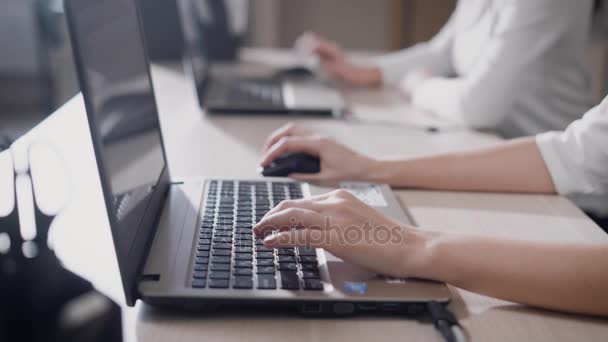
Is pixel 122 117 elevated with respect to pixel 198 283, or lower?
elevated

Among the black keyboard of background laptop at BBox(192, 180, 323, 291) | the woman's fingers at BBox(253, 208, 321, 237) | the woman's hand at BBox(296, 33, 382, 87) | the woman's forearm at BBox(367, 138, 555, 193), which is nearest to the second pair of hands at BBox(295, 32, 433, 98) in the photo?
the woman's hand at BBox(296, 33, 382, 87)

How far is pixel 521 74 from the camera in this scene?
4.15 ft

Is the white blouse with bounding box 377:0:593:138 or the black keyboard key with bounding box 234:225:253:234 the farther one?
the white blouse with bounding box 377:0:593:138

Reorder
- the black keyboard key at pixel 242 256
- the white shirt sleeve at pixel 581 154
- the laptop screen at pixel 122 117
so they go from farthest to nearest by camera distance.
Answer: the white shirt sleeve at pixel 581 154
the black keyboard key at pixel 242 256
the laptop screen at pixel 122 117

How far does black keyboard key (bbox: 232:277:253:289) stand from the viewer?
1.96 ft

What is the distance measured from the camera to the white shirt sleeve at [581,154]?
879 mm

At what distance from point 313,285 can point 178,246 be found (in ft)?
0.53

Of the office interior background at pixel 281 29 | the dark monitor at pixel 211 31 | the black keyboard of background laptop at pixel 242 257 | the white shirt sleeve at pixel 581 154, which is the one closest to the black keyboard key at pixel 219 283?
the black keyboard of background laptop at pixel 242 257

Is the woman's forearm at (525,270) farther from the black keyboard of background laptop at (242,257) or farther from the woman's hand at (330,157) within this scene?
the woman's hand at (330,157)

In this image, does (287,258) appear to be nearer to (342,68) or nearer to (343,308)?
(343,308)

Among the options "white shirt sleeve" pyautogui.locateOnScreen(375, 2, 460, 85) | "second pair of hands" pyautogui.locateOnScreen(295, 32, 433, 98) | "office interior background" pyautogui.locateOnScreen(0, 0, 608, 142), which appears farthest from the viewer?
"office interior background" pyautogui.locateOnScreen(0, 0, 608, 142)

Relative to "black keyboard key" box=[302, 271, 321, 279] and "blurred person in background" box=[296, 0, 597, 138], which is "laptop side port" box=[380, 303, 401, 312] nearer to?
"black keyboard key" box=[302, 271, 321, 279]

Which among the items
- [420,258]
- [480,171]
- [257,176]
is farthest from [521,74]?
[420,258]

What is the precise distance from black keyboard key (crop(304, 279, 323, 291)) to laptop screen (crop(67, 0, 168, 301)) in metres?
0.17
